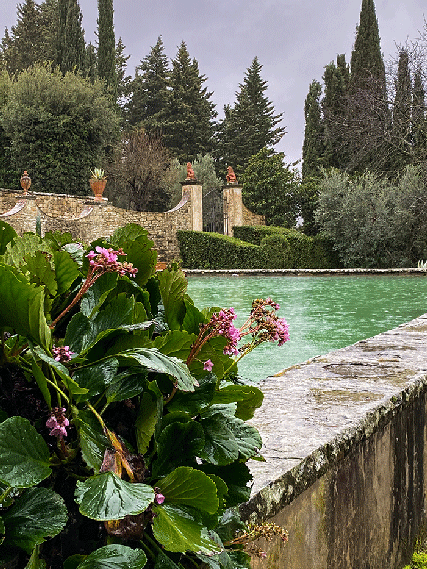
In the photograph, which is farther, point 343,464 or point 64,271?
point 343,464

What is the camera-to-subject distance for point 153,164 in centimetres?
2494

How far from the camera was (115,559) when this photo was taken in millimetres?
529

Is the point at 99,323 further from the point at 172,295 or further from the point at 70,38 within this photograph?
the point at 70,38

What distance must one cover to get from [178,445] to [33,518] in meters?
0.17

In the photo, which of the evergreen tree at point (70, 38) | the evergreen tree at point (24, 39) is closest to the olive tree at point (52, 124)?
the evergreen tree at point (70, 38)

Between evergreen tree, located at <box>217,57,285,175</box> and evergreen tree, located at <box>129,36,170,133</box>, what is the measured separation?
148 inches

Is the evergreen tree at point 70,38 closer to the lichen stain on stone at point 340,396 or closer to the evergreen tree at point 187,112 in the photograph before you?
the evergreen tree at point 187,112

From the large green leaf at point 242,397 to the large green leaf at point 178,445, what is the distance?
100mm

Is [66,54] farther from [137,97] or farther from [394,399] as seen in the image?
[394,399]

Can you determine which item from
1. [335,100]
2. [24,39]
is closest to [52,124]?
[335,100]

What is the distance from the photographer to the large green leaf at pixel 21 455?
1.64ft

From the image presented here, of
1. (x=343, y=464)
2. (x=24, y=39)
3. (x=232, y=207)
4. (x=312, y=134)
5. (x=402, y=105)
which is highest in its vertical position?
(x=24, y=39)

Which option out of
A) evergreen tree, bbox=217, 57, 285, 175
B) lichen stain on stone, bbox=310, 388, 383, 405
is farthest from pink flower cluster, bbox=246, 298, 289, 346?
evergreen tree, bbox=217, 57, 285, 175

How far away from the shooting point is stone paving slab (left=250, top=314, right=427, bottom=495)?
1.18 m
